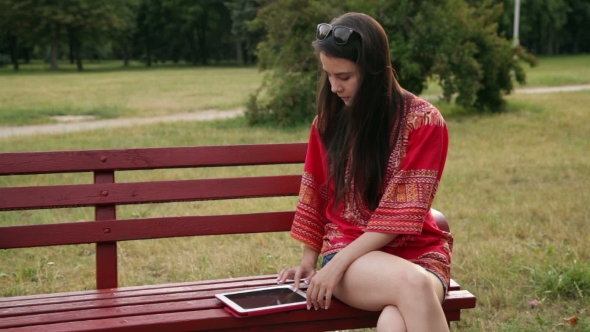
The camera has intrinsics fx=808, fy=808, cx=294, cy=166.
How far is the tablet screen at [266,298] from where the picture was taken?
9.61 ft

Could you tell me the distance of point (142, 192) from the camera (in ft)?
11.5

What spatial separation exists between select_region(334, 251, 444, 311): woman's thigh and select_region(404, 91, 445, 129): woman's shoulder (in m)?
0.51

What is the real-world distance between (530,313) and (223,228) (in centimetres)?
176

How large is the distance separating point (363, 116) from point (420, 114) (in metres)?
0.21

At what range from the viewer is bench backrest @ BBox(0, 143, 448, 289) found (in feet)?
11.0

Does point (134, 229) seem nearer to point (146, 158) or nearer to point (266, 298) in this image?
point (146, 158)

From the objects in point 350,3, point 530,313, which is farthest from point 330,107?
point 350,3

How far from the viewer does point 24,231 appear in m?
3.36

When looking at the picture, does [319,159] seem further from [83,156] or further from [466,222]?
[466,222]

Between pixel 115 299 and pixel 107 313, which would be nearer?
pixel 107 313

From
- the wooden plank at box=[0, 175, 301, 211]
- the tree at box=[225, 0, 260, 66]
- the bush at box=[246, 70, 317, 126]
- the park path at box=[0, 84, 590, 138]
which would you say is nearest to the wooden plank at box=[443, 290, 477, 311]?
the wooden plank at box=[0, 175, 301, 211]

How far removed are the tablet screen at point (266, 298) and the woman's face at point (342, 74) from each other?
76 cm

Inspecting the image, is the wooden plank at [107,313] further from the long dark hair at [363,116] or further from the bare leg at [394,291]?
the long dark hair at [363,116]

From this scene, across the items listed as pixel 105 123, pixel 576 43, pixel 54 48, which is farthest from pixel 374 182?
pixel 576 43
